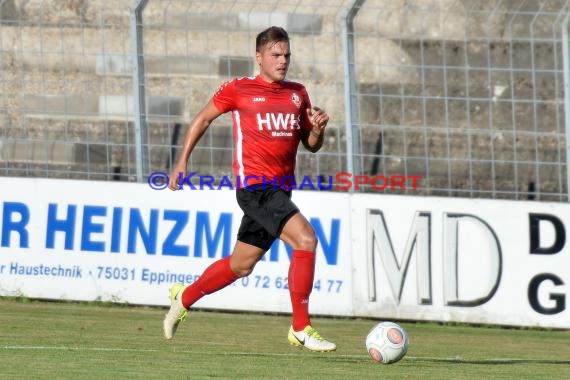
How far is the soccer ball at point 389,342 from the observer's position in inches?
351

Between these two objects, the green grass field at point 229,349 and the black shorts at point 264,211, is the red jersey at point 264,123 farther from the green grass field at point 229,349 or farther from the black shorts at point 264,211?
the green grass field at point 229,349

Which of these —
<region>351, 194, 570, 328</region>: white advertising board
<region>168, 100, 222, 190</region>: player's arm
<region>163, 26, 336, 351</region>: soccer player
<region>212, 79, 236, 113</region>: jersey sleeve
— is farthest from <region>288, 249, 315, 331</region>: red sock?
<region>351, 194, 570, 328</region>: white advertising board

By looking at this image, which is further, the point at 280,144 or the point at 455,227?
the point at 455,227

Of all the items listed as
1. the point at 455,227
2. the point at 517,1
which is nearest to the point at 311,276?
the point at 455,227

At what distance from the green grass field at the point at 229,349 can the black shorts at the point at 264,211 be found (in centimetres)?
85

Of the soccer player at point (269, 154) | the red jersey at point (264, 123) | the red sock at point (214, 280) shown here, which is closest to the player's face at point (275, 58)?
the soccer player at point (269, 154)

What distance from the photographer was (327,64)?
13953 mm

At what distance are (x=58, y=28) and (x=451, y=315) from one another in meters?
4.89

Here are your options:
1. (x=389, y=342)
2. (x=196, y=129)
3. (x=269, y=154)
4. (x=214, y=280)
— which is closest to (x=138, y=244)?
(x=214, y=280)

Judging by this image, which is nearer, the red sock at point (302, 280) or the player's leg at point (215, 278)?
the red sock at point (302, 280)

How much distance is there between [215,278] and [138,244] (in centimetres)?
415

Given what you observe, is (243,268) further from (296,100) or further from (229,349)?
(296,100)

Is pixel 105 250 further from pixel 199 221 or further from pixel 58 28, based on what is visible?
pixel 58 28

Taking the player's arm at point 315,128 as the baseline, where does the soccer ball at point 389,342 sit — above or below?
below
